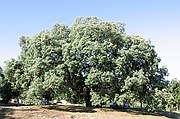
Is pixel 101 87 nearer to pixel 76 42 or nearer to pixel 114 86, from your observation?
pixel 114 86

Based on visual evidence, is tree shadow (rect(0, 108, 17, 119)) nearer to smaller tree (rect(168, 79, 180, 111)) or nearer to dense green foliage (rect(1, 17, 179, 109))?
dense green foliage (rect(1, 17, 179, 109))

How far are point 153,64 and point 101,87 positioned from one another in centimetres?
762

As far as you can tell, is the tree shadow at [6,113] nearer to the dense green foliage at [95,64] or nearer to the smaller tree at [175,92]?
the dense green foliage at [95,64]

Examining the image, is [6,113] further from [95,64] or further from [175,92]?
[175,92]

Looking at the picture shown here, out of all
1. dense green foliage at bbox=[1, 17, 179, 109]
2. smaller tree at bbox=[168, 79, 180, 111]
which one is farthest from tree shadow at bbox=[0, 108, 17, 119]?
smaller tree at bbox=[168, 79, 180, 111]

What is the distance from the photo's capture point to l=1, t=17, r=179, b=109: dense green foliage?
33031 mm

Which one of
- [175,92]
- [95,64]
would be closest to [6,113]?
[95,64]

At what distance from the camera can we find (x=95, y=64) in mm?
34156

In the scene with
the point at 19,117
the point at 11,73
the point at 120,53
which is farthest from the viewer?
the point at 11,73

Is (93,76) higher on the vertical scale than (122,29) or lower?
lower

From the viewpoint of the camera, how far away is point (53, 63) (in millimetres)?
34750

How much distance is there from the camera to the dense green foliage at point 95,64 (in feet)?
108

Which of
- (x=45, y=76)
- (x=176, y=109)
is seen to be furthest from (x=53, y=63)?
(x=176, y=109)

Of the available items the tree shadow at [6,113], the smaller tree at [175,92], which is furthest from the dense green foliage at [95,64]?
the smaller tree at [175,92]
